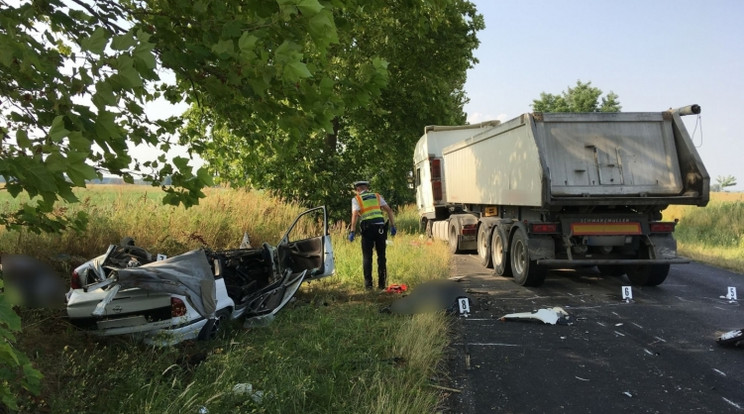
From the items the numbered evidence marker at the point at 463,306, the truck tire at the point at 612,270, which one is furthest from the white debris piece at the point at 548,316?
the truck tire at the point at 612,270

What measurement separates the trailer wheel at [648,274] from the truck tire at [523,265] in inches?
69.9

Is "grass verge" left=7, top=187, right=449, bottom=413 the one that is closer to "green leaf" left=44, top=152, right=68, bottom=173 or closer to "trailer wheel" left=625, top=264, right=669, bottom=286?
"green leaf" left=44, top=152, right=68, bottom=173

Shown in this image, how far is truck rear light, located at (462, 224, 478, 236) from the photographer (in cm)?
1284

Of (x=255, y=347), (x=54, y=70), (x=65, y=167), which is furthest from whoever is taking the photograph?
(x=255, y=347)

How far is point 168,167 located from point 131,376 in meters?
1.55

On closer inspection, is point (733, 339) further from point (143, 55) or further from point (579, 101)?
point (579, 101)

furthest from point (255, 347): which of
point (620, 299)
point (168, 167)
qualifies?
point (620, 299)

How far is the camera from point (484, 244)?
11555mm

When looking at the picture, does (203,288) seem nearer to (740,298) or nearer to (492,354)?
(492,354)

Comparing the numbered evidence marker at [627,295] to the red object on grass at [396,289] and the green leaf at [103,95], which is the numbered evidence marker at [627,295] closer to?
the red object on grass at [396,289]

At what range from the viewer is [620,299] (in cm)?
794

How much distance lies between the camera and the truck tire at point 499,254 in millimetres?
9969

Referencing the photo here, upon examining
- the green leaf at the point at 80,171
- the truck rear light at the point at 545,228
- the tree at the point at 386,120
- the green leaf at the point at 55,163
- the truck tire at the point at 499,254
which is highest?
the tree at the point at 386,120

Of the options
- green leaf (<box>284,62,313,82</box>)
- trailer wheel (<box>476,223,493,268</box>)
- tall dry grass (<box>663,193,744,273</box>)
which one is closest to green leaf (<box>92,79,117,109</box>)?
green leaf (<box>284,62,313,82</box>)
